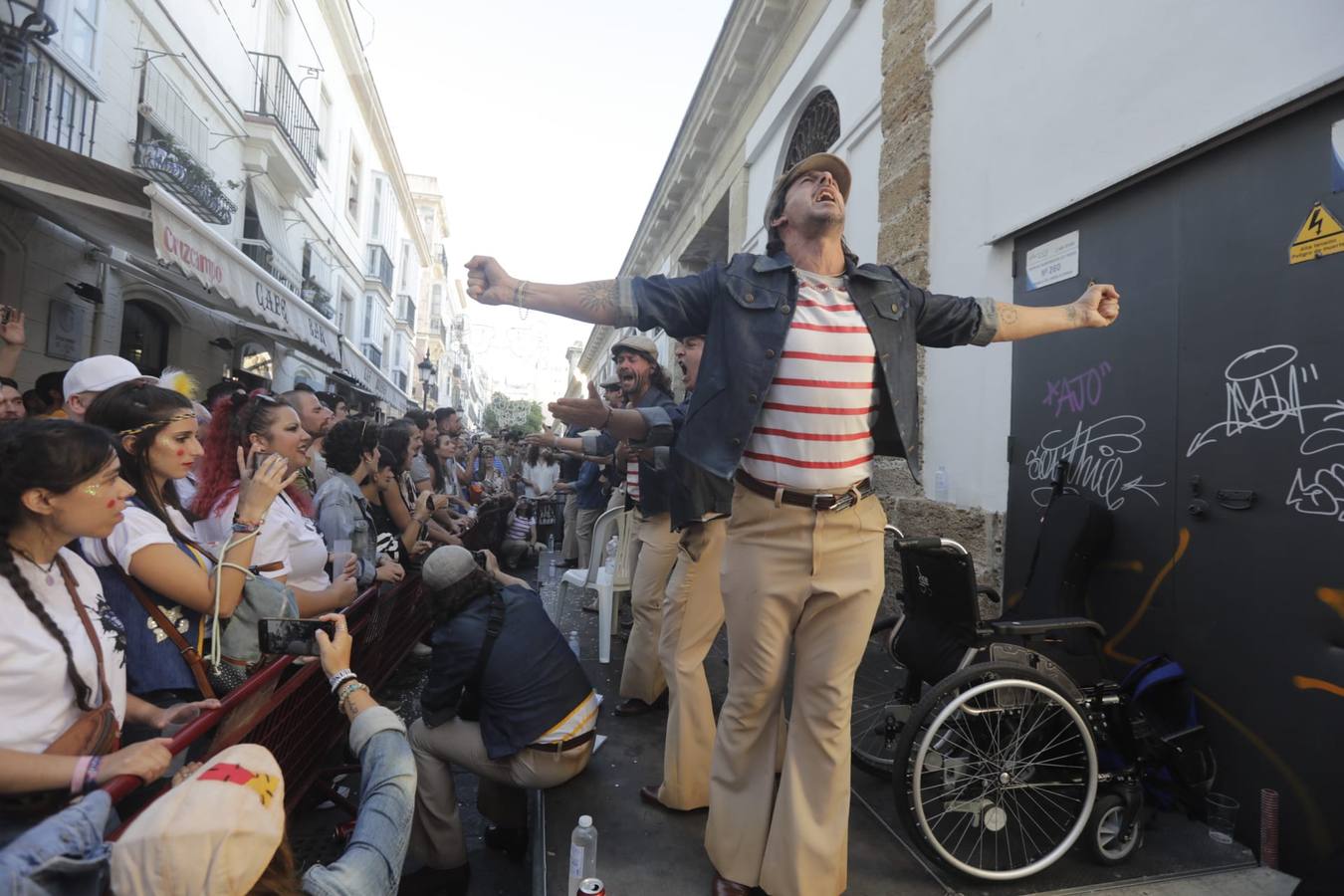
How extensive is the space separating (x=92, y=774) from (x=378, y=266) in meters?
26.7

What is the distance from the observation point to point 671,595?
3020 millimetres

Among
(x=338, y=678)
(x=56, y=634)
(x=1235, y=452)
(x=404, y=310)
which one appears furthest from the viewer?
(x=404, y=310)

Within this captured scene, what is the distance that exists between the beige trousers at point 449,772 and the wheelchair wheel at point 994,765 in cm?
135

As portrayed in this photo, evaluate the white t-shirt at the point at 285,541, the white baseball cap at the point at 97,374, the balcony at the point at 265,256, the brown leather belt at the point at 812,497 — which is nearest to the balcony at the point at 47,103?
the balcony at the point at 265,256

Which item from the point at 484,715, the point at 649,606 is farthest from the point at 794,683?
the point at 649,606

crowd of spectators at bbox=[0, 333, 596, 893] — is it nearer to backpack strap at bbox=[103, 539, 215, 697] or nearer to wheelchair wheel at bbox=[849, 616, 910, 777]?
backpack strap at bbox=[103, 539, 215, 697]

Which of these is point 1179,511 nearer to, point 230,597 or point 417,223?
point 230,597

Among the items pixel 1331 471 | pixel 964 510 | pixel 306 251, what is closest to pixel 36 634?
pixel 1331 471

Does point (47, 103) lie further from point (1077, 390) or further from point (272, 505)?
point (1077, 390)

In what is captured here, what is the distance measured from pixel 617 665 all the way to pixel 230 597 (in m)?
2.81

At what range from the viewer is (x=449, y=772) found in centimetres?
291

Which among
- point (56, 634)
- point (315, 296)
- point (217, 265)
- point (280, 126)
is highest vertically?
point (280, 126)

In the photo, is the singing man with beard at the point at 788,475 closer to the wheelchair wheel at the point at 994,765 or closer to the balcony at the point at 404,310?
the wheelchair wheel at the point at 994,765

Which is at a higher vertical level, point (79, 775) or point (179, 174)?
point (179, 174)
